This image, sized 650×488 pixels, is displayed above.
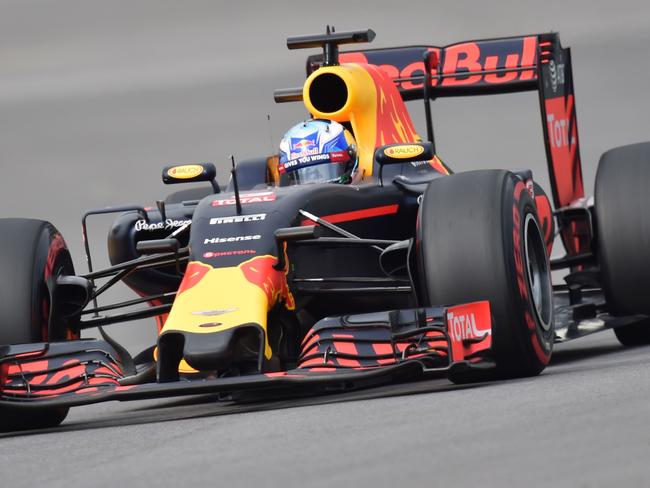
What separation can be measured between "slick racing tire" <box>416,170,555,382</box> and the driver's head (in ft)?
4.19

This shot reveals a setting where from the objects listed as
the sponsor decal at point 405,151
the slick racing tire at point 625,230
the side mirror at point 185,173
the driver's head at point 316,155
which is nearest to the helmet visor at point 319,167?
the driver's head at point 316,155

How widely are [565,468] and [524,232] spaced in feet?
11.8

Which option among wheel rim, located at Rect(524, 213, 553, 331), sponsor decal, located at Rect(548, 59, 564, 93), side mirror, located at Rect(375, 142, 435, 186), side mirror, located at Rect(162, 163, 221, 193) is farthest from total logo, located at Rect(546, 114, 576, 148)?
side mirror, located at Rect(162, 163, 221, 193)

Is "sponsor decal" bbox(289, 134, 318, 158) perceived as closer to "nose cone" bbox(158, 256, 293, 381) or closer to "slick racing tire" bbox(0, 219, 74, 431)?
"nose cone" bbox(158, 256, 293, 381)

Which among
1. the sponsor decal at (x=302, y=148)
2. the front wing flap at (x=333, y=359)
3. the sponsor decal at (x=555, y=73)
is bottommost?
the front wing flap at (x=333, y=359)

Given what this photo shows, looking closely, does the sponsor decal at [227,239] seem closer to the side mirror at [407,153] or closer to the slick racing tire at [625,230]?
the side mirror at [407,153]

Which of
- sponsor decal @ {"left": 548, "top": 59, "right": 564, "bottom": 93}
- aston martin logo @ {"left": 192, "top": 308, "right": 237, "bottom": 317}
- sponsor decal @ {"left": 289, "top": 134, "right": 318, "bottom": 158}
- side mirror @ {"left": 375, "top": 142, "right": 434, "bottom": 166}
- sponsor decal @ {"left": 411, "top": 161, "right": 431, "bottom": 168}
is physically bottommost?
aston martin logo @ {"left": 192, "top": 308, "right": 237, "bottom": 317}

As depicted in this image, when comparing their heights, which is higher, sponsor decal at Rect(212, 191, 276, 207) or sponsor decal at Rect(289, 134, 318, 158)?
sponsor decal at Rect(289, 134, 318, 158)

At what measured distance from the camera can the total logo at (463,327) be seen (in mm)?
7148

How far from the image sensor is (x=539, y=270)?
326 inches

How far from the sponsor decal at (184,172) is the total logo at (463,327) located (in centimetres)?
249

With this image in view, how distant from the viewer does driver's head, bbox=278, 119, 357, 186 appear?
29.2 ft

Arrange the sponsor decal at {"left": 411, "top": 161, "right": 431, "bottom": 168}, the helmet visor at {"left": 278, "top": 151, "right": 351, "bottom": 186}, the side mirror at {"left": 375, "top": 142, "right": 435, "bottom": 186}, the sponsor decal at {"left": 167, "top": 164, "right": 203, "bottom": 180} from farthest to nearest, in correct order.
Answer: the sponsor decal at {"left": 411, "top": 161, "right": 431, "bottom": 168} < the sponsor decal at {"left": 167, "top": 164, "right": 203, "bottom": 180} < the helmet visor at {"left": 278, "top": 151, "right": 351, "bottom": 186} < the side mirror at {"left": 375, "top": 142, "right": 435, "bottom": 186}

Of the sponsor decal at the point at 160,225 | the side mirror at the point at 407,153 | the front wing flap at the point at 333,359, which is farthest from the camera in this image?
the sponsor decal at the point at 160,225
